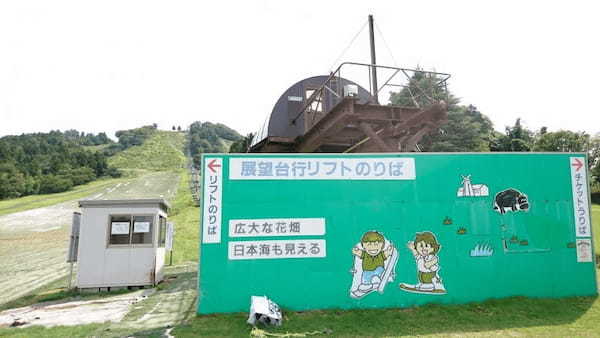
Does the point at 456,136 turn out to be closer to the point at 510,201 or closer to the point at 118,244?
the point at 510,201

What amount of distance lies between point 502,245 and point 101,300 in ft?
28.5

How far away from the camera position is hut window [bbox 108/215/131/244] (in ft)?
29.5

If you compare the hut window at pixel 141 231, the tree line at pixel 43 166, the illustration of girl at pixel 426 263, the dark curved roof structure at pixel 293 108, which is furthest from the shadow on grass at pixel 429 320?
the tree line at pixel 43 166

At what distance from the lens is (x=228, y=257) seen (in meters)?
6.32

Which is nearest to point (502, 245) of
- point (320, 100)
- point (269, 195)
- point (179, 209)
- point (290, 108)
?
point (269, 195)

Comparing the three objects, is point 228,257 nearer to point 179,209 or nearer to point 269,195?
point 269,195

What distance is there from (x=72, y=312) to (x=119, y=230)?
253 centimetres

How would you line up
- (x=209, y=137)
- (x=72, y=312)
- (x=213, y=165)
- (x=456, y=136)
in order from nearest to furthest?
(x=213, y=165)
(x=72, y=312)
(x=456, y=136)
(x=209, y=137)

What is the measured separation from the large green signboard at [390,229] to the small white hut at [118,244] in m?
3.56

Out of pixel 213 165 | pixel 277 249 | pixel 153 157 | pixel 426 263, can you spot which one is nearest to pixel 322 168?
pixel 277 249

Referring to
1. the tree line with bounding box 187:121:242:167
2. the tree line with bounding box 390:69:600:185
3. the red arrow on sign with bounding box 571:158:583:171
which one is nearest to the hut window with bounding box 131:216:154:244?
the red arrow on sign with bounding box 571:158:583:171

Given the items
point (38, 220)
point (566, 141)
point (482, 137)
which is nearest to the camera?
point (38, 220)

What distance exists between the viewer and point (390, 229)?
6.75 meters

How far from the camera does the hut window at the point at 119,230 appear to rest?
29.5 feet
